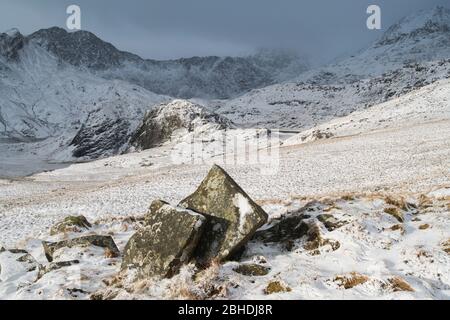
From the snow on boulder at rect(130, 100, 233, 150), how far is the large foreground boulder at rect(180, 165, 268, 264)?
9375cm

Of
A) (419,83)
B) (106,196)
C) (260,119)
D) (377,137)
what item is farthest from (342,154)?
(419,83)

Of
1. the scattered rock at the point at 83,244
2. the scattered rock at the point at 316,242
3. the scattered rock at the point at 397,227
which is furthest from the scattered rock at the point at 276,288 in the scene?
the scattered rock at the point at 83,244

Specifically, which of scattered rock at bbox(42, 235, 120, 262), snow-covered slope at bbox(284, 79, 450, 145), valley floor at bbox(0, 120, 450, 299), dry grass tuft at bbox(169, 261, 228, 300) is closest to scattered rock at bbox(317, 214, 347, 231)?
valley floor at bbox(0, 120, 450, 299)

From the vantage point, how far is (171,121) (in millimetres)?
117875

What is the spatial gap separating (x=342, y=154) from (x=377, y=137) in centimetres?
941

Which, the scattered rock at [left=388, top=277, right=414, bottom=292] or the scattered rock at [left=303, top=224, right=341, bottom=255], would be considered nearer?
the scattered rock at [left=388, top=277, right=414, bottom=292]

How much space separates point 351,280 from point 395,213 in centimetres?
490

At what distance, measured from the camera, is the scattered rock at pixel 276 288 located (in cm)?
979

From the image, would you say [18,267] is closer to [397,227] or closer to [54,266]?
[54,266]

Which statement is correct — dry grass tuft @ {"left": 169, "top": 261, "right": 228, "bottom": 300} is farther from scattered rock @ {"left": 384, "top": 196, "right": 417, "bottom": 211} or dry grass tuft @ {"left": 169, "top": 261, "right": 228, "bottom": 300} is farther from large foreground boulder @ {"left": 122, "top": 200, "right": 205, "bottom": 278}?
scattered rock @ {"left": 384, "top": 196, "right": 417, "bottom": 211}

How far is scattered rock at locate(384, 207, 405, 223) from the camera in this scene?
13.7m

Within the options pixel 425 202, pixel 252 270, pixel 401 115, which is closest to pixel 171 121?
pixel 401 115
